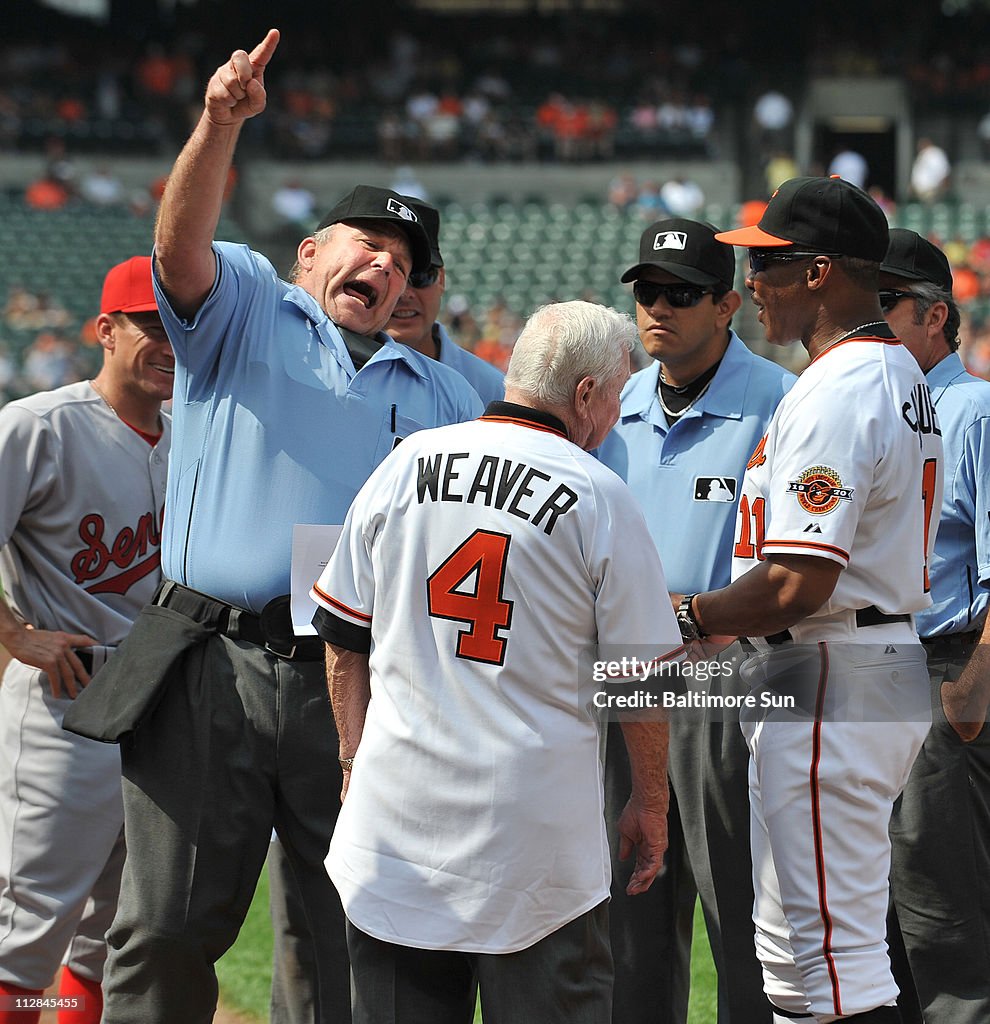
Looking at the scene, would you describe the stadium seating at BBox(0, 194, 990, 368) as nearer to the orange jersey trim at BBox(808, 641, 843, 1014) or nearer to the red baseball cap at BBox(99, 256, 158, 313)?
the red baseball cap at BBox(99, 256, 158, 313)

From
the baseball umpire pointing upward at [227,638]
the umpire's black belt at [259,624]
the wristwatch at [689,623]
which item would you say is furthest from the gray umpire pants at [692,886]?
the umpire's black belt at [259,624]

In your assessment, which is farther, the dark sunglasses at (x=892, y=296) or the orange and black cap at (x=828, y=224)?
the dark sunglasses at (x=892, y=296)

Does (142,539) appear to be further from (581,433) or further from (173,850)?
(581,433)

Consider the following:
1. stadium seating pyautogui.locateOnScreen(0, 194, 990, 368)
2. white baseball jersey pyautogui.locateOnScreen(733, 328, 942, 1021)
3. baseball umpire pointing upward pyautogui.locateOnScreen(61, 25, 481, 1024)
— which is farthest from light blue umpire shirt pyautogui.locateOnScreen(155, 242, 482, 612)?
stadium seating pyautogui.locateOnScreen(0, 194, 990, 368)

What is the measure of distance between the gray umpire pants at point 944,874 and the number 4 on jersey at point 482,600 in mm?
1434

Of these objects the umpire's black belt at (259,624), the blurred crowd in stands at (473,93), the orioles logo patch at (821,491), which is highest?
the blurred crowd in stands at (473,93)

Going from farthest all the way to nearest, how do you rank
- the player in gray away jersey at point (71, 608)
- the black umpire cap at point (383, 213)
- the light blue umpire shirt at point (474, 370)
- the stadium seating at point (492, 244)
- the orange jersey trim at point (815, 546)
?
1. the stadium seating at point (492, 244)
2. the light blue umpire shirt at point (474, 370)
3. the player in gray away jersey at point (71, 608)
4. the black umpire cap at point (383, 213)
5. the orange jersey trim at point (815, 546)

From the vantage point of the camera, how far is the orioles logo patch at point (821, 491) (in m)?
2.62

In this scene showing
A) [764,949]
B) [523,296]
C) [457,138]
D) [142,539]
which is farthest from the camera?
[457,138]

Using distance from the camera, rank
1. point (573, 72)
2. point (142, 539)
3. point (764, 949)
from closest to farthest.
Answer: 1. point (764, 949)
2. point (142, 539)
3. point (573, 72)

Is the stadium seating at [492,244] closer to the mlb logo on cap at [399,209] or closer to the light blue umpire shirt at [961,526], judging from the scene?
the light blue umpire shirt at [961,526]

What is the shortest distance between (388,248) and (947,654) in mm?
1704

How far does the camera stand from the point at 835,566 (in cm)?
263

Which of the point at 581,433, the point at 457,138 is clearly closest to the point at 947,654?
the point at 581,433
